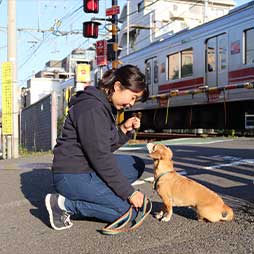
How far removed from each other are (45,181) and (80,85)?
5.08 m

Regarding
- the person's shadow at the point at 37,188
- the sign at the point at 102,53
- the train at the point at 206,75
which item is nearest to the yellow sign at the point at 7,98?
the sign at the point at 102,53

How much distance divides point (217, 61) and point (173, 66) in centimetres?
245

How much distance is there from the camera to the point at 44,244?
10.4ft

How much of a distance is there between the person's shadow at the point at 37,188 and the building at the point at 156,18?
33.2m

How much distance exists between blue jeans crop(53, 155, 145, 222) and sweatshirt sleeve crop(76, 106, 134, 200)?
0.12 metres

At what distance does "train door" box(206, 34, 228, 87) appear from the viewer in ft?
40.9

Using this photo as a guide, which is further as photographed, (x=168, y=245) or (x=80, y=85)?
(x=80, y=85)

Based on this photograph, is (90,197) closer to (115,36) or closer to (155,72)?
(115,36)

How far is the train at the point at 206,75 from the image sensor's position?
1168 centimetres

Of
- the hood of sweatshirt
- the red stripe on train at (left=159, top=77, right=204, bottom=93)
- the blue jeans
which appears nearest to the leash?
the blue jeans

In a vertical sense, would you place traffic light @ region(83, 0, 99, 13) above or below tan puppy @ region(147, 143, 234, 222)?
above

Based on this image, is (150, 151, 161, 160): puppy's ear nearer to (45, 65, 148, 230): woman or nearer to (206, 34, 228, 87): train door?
(45, 65, 148, 230): woman

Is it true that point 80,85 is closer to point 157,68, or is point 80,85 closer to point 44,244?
point 157,68

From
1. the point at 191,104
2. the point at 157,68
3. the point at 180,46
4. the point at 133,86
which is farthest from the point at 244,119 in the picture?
the point at 133,86
